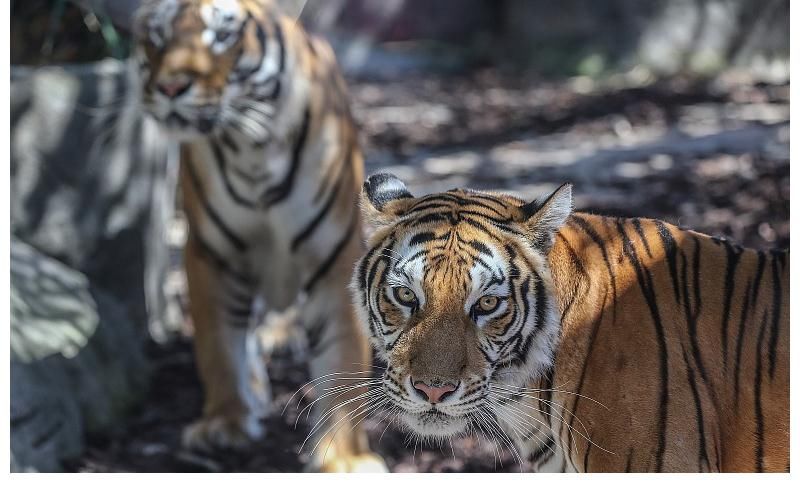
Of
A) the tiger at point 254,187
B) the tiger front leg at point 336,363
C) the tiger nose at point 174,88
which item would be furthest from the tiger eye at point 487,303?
the tiger nose at point 174,88

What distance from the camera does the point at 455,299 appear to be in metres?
2.29

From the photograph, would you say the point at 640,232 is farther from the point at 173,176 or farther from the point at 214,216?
the point at 173,176

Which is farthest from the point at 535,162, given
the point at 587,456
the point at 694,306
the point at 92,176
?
the point at 587,456

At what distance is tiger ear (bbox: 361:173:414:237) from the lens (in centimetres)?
247

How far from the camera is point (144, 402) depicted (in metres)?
4.49

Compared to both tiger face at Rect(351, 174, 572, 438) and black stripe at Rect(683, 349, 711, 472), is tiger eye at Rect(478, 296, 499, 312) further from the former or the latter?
black stripe at Rect(683, 349, 711, 472)

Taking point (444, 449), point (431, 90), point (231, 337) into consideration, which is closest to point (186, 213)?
point (231, 337)

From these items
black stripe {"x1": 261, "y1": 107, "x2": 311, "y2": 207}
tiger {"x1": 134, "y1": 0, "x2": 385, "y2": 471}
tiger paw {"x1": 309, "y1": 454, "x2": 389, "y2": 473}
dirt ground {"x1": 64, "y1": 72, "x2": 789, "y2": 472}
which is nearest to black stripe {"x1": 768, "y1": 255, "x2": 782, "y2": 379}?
dirt ground {"x1": 64, "y1": 72, "x2": 789, "y2": 472}

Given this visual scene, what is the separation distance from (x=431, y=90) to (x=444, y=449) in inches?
243

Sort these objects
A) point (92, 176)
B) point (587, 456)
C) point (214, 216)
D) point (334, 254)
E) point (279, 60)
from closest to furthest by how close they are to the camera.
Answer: point (587, 456)
point (279, 60)
point (334, 254)
point (214, 216)
point (92, 176)

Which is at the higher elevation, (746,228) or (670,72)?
(670,72)

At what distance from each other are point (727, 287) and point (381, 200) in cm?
78

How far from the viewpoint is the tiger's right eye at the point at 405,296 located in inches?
91.2

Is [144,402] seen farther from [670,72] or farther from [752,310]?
[670,72]
